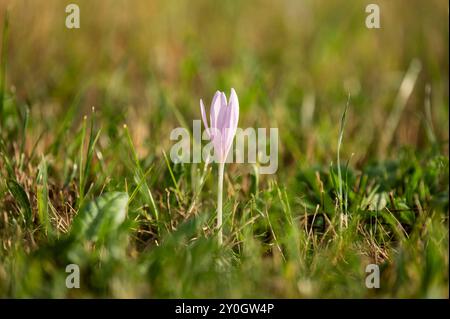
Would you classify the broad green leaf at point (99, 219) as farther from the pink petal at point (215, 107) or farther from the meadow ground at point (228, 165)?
the pink petal at point (215, 107)

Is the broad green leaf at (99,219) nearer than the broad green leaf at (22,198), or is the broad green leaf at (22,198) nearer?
the broad green leaf at (99,219)

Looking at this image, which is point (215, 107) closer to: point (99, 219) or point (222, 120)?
point (222, 120)

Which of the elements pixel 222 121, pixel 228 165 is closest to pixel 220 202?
pixel 222 121

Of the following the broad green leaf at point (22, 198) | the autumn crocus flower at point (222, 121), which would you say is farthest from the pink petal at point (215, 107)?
the broad green leaf at point (22, 198)

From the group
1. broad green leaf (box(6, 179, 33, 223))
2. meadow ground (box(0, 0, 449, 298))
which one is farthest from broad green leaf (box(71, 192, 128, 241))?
broad green leaf (box(6, 179, 33, 223))

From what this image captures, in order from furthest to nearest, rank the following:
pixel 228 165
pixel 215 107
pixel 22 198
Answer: pixel 228 165 → pixel 22 198 → pixel 215 107

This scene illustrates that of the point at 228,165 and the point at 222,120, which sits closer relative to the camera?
the point at 222,120

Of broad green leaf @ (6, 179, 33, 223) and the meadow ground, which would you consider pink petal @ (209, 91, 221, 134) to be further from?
broad green leaf @ (6, 179, 33, 223)

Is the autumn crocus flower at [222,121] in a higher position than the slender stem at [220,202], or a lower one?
higher
